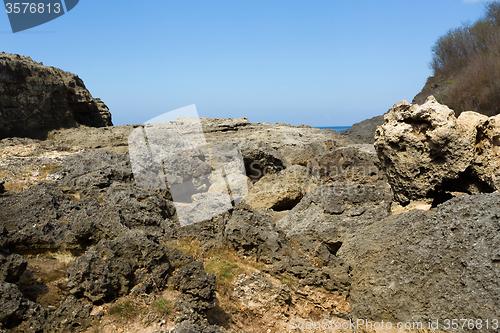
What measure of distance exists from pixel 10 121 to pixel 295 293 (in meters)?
16.5

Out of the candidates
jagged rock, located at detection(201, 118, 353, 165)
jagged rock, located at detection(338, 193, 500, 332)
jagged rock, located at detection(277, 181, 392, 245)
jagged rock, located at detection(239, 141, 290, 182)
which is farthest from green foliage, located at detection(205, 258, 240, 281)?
jagged rock, located at detection(201, 118, 353, 165)

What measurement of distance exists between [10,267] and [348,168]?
7815 millimetres

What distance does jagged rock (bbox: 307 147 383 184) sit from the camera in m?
9.58

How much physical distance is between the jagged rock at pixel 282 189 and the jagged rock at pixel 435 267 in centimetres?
408

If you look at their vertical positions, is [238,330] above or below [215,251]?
below

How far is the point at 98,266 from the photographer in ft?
15.2

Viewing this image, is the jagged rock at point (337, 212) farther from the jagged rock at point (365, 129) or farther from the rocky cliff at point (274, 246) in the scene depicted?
the jagged rock at point (365, 129)

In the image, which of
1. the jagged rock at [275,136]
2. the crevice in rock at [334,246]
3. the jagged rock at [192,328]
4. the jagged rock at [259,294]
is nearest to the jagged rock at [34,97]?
the jagged rock at [275,136]

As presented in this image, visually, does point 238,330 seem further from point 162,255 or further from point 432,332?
point 432,332

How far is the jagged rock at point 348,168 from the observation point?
377 inches

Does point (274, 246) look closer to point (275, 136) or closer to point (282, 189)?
point (282, 189)

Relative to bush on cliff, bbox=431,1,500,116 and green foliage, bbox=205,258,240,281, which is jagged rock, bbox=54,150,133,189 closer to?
green foliage, bbox=205,258,240,281

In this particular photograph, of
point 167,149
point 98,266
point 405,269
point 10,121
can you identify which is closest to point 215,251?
point 98,266

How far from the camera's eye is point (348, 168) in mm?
9703
